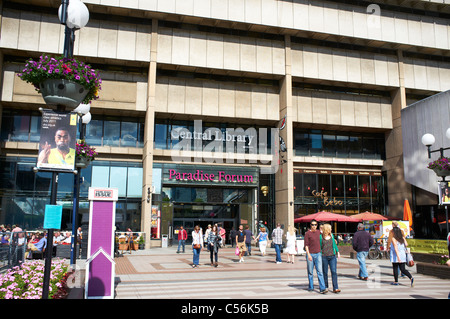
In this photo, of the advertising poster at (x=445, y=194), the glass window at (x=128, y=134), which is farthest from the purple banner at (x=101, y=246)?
the glass window at (x=128, y=134)

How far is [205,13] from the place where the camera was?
103 ft

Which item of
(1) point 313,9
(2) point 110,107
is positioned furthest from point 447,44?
(2) point 110,107

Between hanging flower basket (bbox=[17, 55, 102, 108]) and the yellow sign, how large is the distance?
700 inches

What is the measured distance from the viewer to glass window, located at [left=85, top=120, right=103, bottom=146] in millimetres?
32156

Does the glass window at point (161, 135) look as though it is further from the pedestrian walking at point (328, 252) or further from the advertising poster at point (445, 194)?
the pedestrian walking at point (328, 252)

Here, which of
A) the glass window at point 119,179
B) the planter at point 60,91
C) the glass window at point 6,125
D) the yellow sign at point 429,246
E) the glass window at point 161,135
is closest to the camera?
the planter at point 60,91

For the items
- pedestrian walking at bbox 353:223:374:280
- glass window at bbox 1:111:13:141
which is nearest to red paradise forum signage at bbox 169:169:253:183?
glass window at bbox 1:111:13:141

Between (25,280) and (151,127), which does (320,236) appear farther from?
(151,127)

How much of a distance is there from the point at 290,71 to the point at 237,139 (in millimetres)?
7366

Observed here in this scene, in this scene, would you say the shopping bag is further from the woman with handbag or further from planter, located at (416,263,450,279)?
the woman with handbag

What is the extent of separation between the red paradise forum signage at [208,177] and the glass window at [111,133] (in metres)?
5.25

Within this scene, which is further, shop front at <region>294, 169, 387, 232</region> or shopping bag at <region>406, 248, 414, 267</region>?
shop front at <region>294, 169, 387, 232</region>

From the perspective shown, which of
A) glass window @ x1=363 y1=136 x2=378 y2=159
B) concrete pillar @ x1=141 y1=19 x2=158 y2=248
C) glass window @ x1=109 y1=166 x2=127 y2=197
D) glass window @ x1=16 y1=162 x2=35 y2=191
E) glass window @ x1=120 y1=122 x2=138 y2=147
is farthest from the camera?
glass window @ x1=363 y1=136 x2=378 y2=159

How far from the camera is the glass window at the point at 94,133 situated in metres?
32.2
